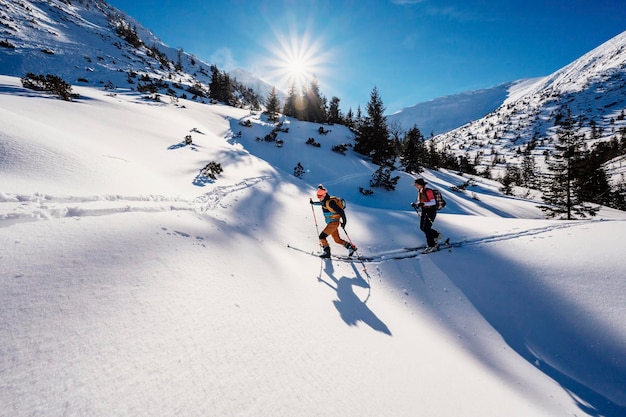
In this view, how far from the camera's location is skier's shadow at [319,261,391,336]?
434cm

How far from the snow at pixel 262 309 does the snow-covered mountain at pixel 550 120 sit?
103 m

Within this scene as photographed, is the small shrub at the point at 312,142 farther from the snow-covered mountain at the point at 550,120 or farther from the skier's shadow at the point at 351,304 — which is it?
the snow-covered mountain at the point at 550,120

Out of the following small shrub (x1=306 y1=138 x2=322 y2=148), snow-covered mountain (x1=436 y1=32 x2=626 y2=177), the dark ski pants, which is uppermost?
snow-covered mountain (x1=436 y1=32 x2=626 y2=177)

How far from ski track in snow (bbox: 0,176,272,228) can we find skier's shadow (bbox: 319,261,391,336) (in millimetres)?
4018

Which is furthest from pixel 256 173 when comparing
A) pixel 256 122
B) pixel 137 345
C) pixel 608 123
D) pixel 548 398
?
pixel 608 123

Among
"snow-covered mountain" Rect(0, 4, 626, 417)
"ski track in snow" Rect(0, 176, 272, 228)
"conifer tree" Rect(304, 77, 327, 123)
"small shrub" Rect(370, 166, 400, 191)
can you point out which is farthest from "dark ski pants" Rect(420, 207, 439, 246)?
"conifer tree" Rect(304, 77, 327, 123)

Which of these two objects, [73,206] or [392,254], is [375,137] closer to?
[392,254]

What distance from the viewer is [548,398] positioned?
3.65m

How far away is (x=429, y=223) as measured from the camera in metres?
7.37

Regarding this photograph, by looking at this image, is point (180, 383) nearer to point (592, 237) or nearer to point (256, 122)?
point (592, 237)

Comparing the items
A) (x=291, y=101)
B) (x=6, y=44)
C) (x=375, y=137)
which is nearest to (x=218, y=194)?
(x=375, y=137)

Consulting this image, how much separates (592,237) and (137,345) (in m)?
10.1

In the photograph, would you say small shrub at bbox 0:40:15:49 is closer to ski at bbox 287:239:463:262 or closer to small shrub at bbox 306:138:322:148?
small shrub at bbox 306:138:322:148

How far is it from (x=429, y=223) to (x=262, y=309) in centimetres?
592
